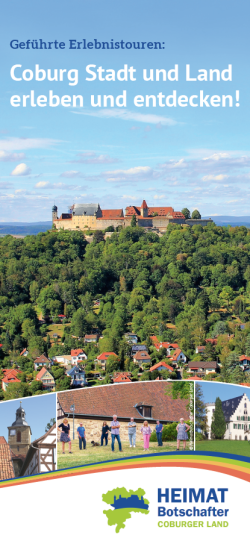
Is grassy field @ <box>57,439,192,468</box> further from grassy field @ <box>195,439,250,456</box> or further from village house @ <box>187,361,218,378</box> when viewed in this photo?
village house @ <box>187,361,218,378</box>

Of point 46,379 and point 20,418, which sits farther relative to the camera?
point 46,379

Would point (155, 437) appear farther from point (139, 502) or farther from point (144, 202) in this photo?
point (144, 202)

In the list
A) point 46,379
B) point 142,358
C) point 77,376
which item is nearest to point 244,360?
point 142,358

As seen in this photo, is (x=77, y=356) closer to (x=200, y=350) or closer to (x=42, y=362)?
(x=42, y=362)

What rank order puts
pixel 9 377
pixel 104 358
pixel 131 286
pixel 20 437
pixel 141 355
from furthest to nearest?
pixel 131 286 → pixel 104 358 → pixel 141 355 → pixel 9 377 → pixel 20 437

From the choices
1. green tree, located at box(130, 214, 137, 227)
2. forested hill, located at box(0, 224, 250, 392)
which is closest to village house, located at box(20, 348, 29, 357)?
forested hill, located at box(0, 224, 250, 392)

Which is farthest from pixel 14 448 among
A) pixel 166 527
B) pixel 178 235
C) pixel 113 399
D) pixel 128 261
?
pixel 178 235
